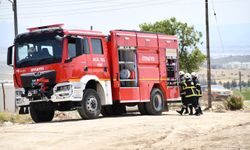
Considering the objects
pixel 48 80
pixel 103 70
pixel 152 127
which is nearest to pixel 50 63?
pixel 48 80

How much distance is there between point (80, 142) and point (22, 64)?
21.5 ft

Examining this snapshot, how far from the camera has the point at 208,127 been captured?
17594mm

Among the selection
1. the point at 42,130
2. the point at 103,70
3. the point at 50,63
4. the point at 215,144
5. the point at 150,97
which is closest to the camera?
the point at 215,144

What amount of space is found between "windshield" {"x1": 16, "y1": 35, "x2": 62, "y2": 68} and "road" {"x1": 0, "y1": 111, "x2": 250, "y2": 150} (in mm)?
2622

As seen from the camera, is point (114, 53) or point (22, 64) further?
point (114, 53)

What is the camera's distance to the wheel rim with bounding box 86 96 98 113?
1992 centimetres

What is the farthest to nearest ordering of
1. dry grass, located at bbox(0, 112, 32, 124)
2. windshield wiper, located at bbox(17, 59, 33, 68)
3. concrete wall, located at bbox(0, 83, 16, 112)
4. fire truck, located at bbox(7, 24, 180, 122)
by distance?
concrete wall, located at bbox(0, 83, 16, 112) < dry grass, located at bbox(0, 112, 32, 124) < windshield wiper, located at bbox(17, 59, 33, 68) < fire truck, located at bbox(7, 24, 180, 122)

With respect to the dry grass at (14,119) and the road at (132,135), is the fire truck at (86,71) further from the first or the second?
the dry grass at (14,119)

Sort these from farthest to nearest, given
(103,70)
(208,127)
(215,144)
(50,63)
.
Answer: (103,70)
(50,63)
(208,127)
(215,144)

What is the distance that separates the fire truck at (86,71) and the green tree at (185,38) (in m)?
18.9

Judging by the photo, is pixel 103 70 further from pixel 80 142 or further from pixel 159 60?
pixel 80 142

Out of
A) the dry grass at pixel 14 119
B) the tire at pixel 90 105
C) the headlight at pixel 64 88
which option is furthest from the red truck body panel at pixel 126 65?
the dry grass at pixel 14 119

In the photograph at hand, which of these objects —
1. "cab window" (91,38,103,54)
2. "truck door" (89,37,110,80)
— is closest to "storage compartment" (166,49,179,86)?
"truck door" (89,37,110,80)

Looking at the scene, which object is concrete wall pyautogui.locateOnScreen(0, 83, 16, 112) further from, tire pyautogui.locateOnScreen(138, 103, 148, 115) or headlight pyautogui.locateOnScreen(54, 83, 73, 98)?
headlight pyautogui.locateOnScreen(54, 83, 73, 98)
